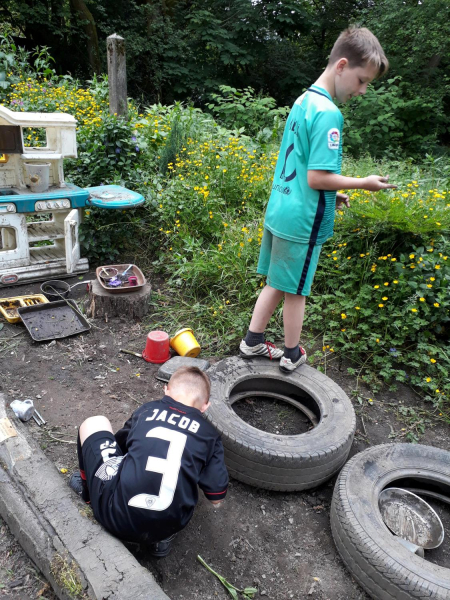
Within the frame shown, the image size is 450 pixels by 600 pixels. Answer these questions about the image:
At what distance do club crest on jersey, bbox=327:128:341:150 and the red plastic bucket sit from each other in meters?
1.77

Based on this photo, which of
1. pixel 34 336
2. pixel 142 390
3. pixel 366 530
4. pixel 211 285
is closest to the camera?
pixel 366 530

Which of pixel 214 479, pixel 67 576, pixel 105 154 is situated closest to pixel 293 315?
pixel 214 479

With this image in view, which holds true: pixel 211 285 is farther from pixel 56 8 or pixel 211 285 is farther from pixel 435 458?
pixel 56 8

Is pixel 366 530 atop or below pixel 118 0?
below

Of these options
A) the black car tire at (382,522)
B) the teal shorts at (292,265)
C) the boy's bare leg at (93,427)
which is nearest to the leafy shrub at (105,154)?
the teal shorts at (292,265)

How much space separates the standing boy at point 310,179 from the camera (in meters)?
2.31

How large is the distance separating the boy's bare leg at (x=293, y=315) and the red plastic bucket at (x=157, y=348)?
949 millimetres

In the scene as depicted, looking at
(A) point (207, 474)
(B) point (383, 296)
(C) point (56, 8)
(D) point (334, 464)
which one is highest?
(C) point (56, 8)

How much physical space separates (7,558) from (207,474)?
0.89 m

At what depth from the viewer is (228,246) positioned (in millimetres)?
4168

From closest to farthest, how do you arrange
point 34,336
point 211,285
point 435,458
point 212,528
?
point 212,528
point 435,458
point 34,336
point 211,285

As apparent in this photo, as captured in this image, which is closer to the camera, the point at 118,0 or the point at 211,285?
the point at 211,285

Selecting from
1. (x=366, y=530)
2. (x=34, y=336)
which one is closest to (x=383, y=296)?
(x=366, y=530)

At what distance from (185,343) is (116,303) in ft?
2.52
